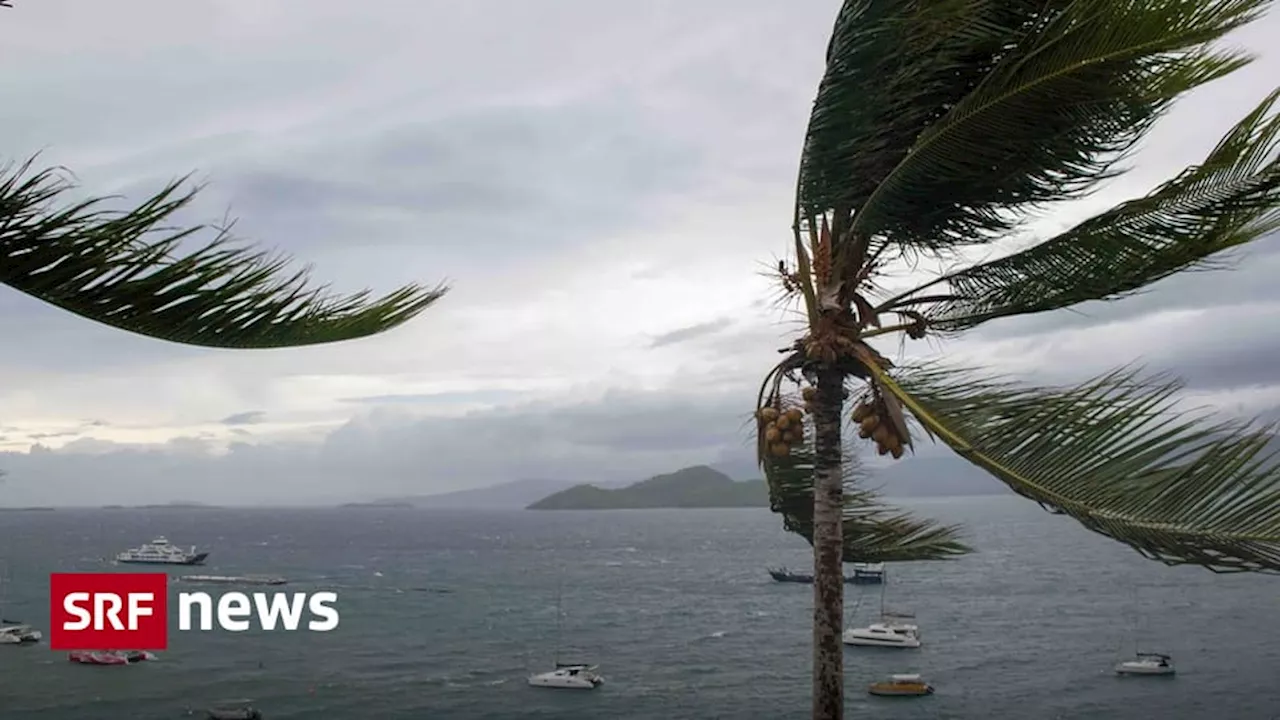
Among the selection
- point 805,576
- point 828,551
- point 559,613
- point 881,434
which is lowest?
point 559,613

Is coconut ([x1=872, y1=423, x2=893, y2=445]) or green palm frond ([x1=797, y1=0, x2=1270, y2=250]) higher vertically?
green palm frond ([x1=797, y1=0, x2=1270, y2=250])

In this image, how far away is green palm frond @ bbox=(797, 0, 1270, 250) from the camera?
5.29 meters

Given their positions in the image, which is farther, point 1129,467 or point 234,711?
point 234,711

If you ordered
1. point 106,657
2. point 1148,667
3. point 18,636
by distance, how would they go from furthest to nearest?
point 18,636, point 106,657, point 1148,667

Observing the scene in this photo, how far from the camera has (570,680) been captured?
214 feet

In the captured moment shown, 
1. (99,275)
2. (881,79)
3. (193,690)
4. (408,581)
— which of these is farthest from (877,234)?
(408,581)

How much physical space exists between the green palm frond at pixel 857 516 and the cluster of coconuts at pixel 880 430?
1.36 meters

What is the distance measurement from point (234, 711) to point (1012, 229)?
59.4 metres

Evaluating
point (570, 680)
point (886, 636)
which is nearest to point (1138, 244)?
point (570, 680)

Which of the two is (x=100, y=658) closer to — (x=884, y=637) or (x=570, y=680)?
(x=570, y=680)

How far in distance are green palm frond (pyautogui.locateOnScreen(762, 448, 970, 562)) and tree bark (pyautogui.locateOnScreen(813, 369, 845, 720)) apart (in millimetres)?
1009

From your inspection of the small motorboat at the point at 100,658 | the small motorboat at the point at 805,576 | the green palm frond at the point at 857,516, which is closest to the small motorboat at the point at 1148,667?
the small motorboat at the point at 805,576

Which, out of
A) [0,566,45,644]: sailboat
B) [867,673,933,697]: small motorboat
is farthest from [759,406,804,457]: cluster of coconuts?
[0,566,45,644]: sailboat

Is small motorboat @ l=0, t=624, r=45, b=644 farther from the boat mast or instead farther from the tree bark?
the tree bark
